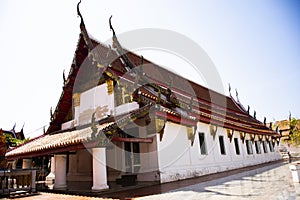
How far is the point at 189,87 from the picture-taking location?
13.9 metres

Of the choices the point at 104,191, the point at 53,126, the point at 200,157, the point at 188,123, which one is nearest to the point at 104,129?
the point at 104,191

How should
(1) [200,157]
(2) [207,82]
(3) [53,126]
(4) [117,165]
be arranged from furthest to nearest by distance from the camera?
(2) [207,82] → (3) [53,126] → (1) [200,157] → (4) [117,165]

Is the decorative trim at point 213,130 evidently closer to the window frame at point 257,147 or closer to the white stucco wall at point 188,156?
the white stucco wall at point 188,156

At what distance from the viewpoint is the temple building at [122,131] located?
20.9 feet

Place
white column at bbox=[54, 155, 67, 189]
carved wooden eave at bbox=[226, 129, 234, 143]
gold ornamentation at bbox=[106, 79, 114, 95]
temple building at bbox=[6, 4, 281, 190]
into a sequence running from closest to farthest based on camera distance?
temple building at bbox=[6, 4, 281, 190] → white column at bbox=[54, 155, 67, 189] → gold ornamentation at bbox=[106, 79, 114, 95] → carved wooden eave at bbox=[226, 129, 234, 143]

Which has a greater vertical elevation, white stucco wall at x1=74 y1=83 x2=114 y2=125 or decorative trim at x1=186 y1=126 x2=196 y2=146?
white stucco wall at x1=74 y1=83 x2=114 y2=125

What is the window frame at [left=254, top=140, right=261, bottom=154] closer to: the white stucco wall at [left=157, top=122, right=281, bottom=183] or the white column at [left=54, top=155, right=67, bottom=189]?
the white stucco wall at [left=157, top=122, right=281, bottom=183]

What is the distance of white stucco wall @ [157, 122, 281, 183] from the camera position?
7.06 meters

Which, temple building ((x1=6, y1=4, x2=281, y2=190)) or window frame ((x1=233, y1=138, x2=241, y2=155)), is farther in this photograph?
window frame ((x1=233, y1=138, x2=241, y2=155))

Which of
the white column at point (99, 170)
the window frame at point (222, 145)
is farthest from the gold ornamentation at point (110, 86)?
the window frame at point (222, 145)

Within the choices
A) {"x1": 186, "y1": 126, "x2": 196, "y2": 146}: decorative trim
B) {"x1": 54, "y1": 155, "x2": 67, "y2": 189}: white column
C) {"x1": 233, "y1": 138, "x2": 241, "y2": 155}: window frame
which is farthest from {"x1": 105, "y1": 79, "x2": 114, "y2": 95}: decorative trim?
{"x1": 233, "y1": 138, "x2": 241, "y2": 155}: window frame

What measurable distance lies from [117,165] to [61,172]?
1868 millimetres

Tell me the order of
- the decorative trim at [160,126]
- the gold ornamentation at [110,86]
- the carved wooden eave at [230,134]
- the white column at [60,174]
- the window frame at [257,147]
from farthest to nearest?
the window frame at [257,147] → the carved wooden eave at [230,134] → the gold ornamentation at [110,86] → the white column at [60,174] → the decorative trim at [160,126]

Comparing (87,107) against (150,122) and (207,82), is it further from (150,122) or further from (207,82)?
(207,82)
